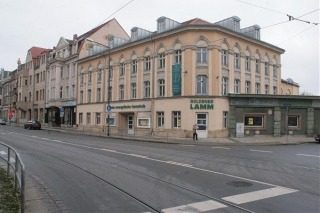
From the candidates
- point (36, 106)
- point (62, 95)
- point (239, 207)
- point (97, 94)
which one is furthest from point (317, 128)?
point (36, 106)

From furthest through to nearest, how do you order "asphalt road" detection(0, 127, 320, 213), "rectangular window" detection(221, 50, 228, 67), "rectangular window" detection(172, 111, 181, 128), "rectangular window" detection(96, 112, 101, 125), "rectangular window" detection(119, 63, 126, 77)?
"rectangular window" detection(96, 112, 101, 125)
"rectangular window" detection(119, 63, 126, 77)
"rectangular window" detection(221, 50, 228, 67)
"rectangular window" detection(172, 111, 181, 128)
"asphalt road" detection(0, 127, 320, 213)

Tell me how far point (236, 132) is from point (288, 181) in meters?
25.2

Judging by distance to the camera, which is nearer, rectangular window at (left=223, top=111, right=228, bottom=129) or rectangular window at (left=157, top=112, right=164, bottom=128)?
rectangular window at (left=223, top=111, right=228, bottom=129)

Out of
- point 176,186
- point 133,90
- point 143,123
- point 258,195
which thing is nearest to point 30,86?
point 133,90

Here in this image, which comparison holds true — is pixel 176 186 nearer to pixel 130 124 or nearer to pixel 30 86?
pixel 130 124

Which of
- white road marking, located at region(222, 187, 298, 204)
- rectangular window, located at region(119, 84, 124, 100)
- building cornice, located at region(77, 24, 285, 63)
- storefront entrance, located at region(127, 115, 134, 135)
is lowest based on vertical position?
white road marking, located at region(222, 187, 298, 204)

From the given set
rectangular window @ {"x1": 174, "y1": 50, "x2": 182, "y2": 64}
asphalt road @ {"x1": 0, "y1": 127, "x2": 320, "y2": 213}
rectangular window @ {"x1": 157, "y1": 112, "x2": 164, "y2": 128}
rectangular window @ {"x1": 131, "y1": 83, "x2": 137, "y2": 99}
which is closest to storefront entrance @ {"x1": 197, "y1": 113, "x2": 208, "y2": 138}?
rectangular window @ {"x1": 157, "y1": 112, "x2": 164, "y2": 128}

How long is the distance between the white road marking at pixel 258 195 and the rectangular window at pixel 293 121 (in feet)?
98.7

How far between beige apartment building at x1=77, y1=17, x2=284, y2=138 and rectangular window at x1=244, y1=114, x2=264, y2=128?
236cm

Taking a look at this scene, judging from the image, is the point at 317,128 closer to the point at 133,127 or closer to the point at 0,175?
the point at 133,127

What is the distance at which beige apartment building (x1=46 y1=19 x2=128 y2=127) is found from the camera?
54.1 metres

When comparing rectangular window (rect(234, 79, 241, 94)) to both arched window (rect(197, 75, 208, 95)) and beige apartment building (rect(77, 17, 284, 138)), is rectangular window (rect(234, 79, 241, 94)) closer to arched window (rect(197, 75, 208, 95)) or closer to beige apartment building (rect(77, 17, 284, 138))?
beige apartment building (rect(77, 17, 284, 138))

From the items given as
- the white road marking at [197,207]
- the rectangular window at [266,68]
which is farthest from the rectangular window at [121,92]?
the white road marking at [197,207]

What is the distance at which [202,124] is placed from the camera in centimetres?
3409
